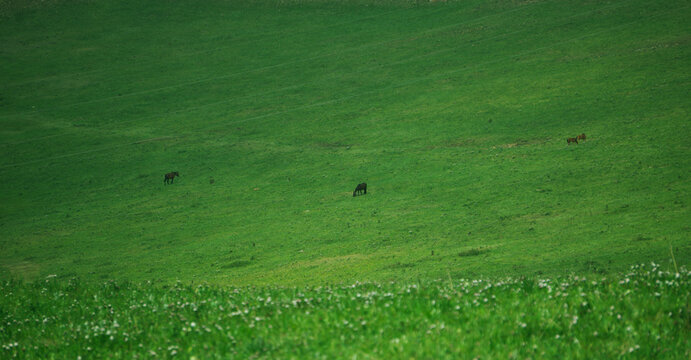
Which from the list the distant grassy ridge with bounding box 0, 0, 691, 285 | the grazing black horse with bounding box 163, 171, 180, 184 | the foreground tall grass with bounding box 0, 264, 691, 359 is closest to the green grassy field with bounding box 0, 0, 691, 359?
the foreground tall grass with bounding box 0, 264, 691, 359

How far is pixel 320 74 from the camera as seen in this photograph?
61.2 meters

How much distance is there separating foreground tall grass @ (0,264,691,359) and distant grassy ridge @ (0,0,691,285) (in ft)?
27.7

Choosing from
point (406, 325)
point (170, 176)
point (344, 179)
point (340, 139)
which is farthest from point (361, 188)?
point (406, 325)

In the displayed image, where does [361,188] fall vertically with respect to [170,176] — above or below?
below

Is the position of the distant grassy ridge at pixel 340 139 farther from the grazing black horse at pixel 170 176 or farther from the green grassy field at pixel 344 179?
the grazing black horse at pixel 170 176

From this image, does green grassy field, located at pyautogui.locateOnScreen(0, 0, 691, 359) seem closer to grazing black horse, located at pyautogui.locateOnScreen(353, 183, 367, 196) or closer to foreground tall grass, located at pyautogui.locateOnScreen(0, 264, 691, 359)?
foreground tall grass, located at pyautogui.locateOnScreen(0, 264, 691, 359)

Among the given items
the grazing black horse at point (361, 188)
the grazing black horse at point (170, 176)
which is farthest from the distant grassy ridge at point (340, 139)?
the grazing black horse at point (170, 176)

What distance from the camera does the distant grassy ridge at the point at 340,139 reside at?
84.5 ft

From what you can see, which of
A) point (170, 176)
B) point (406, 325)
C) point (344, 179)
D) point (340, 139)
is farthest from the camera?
point (340, 139)

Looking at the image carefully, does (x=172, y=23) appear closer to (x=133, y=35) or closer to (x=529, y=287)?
(x=133, y=35)

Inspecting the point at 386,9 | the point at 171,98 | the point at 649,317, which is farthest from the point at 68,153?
the point at 649,317

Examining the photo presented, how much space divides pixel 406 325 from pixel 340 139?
38109 millimetres

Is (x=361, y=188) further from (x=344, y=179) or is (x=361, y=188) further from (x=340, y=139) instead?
(x=340, y=139)

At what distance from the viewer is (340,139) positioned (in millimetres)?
46656
